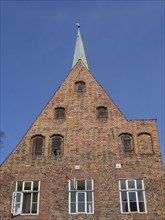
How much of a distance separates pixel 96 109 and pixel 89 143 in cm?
241

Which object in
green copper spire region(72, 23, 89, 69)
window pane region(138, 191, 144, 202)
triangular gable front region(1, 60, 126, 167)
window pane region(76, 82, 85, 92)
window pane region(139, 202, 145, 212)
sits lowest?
window pane region(139, 202, 145, 212)

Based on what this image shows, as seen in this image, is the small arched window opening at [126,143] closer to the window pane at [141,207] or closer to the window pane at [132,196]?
the window pane at [132,196]

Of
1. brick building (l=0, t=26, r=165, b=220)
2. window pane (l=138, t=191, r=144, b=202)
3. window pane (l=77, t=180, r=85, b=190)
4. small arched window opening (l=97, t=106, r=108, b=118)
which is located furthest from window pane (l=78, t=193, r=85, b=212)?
small arched window opening (l=97, t=106, r=108, b=118)

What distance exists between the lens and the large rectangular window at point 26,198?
16.6 m

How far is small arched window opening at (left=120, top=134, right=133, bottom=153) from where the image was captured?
1844cm

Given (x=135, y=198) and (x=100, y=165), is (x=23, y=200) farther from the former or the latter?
(x=135, y=198)

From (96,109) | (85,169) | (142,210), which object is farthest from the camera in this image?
(96,109)

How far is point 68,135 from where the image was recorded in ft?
62.4

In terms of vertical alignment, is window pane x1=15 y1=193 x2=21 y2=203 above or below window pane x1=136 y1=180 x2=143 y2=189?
below

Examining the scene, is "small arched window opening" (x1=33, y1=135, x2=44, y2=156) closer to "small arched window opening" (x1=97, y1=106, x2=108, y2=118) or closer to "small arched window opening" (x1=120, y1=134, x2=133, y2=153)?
"small arched window opening" (x1=97, y1=106, x2=108, y2=118)

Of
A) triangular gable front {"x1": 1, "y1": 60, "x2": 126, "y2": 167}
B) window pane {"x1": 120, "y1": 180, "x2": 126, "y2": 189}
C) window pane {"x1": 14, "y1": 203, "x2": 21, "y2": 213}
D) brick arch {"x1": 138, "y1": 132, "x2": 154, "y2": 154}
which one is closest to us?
window pane {"x1": 14, "y1": 203, "x2": 21, "y2": 213}

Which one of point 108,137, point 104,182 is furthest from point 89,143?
point 104,182

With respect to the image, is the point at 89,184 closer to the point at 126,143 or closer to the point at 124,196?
the point at 124,196

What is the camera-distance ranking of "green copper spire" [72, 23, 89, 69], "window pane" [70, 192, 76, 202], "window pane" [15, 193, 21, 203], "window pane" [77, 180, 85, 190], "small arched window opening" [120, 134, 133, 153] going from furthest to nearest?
"green copper spire" [72, 23, 89, 69] → "small arched window opening" [120, 134, 133, 153] → "window pane" [77, 180, 85, 190] → "window pane" [15, 193, 21, 203] → "window pane" [70, 192, 76, 202]
